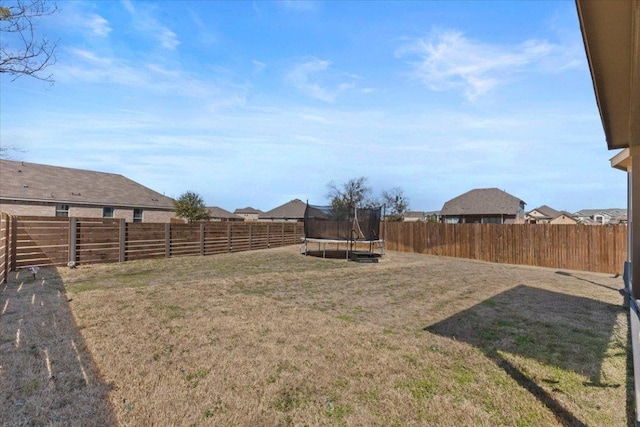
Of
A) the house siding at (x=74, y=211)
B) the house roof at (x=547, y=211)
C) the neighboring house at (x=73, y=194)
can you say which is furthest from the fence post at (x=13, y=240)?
the house roof at (x=547, y=211)

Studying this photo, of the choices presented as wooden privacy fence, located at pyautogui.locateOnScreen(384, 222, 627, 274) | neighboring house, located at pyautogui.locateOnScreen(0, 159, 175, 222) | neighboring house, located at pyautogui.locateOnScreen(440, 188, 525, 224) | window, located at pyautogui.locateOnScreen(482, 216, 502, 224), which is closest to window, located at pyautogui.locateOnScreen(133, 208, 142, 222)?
neighboring house, located at pyautogui.locateOnScreen(0, 159, 175, 222)

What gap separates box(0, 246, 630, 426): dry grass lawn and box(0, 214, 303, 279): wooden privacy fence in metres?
2.27

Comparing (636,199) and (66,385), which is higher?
(636,199)

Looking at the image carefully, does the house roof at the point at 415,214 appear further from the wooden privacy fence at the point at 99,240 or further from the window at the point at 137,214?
the wooden privacy fence at the point at 99,240

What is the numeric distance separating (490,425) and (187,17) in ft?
35.9

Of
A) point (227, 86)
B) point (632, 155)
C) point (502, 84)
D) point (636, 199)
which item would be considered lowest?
point (636, 199)

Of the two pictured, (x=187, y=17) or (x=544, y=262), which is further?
(x=544, y=262)

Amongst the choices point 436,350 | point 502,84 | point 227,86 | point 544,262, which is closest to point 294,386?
point 436,350

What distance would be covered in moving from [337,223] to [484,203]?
24980mm

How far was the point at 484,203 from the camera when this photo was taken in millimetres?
34094

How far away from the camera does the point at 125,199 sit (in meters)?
21.1

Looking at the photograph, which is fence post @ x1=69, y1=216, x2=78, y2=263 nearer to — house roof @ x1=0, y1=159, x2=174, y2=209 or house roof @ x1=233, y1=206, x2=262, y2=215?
house roof @ x1=0, y1=159, x2=174, y2=209

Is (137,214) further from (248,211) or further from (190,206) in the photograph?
(248,211)

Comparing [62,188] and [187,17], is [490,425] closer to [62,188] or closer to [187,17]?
[187,17]
